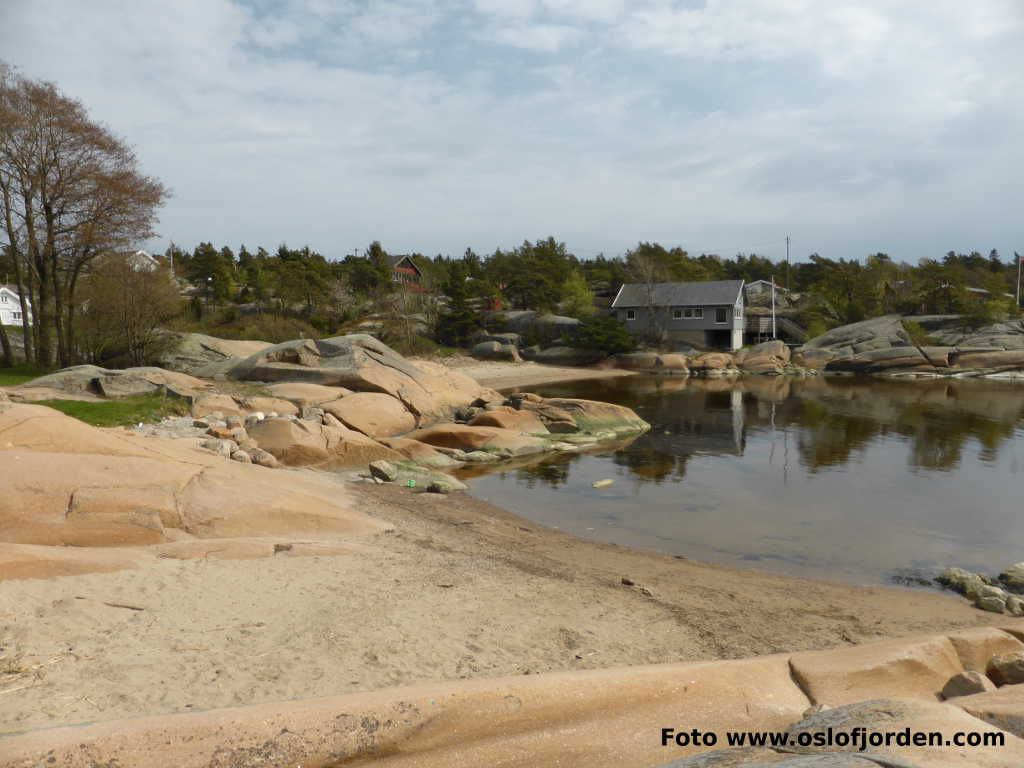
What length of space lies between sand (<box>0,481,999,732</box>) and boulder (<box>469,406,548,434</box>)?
12.3 meters

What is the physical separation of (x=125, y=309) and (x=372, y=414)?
15924mm

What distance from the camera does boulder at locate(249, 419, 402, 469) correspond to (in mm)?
16828

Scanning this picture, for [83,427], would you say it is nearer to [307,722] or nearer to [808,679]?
[307,722]

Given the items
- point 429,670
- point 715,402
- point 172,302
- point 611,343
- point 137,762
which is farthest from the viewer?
point 611,343

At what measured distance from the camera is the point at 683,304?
209ft

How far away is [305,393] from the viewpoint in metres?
23.3

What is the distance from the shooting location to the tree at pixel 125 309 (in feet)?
102

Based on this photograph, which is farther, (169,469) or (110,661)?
(169,469)

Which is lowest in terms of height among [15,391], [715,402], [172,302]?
[715,402]

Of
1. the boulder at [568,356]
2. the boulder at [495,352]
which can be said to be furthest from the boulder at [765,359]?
the boulder at [495,352]

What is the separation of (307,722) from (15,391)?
1962 cm

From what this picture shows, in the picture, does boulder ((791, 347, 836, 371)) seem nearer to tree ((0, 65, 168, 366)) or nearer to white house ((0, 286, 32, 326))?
tree ((0, 65, 168, 366))

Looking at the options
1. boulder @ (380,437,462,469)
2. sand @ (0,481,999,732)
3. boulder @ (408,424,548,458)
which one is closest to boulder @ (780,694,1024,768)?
sand @ (0,481,999,732)

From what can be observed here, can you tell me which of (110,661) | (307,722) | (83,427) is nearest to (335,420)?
(83,427)
